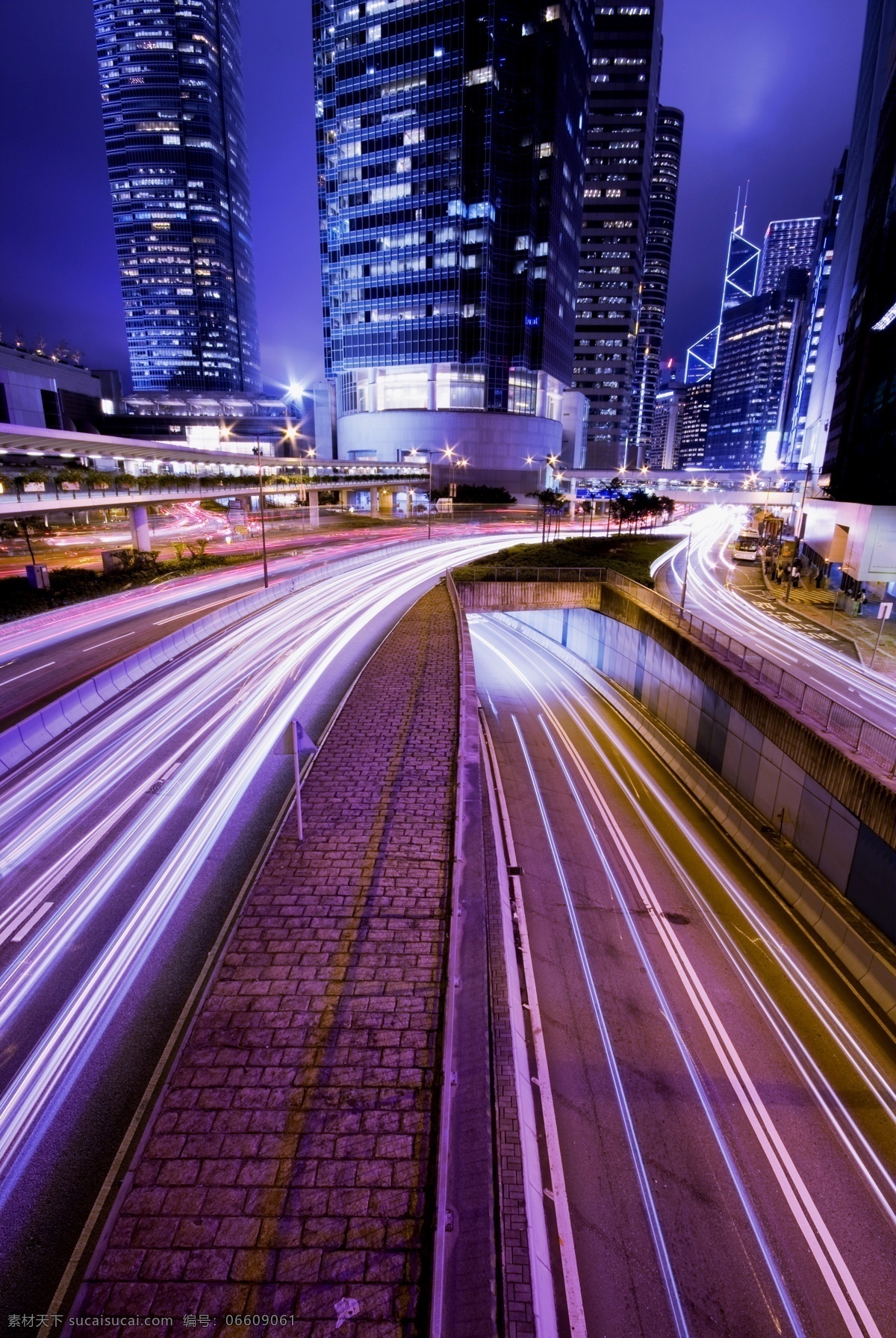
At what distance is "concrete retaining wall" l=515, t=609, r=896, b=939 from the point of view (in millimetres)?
13078

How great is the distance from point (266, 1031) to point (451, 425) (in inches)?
3570

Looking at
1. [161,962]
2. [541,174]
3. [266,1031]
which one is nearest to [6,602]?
[161,962]

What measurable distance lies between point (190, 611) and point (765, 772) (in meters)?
24.9

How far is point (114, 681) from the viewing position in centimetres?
1883

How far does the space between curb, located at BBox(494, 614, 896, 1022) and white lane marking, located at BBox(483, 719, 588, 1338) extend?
6609mm

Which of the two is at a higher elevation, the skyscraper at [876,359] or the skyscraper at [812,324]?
the skyscraper at [812,324]

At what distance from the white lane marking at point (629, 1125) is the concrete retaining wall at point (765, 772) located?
20.6 feet

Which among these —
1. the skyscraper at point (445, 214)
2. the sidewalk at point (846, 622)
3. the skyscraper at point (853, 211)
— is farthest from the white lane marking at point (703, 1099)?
the skyscraper at point (445, 214)

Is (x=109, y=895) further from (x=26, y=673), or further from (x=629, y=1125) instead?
(x=26, y=673)

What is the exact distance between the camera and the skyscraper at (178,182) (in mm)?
152875

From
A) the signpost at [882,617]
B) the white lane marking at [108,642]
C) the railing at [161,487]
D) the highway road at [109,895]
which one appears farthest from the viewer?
the railing at [161,487]

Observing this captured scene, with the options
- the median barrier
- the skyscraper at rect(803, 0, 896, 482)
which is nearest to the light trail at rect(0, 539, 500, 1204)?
the median barrier

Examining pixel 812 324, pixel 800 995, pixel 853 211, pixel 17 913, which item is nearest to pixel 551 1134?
pixel 800 995

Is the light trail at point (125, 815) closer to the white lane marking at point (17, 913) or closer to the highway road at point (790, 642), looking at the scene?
the white lane marking at point (17, 913)
